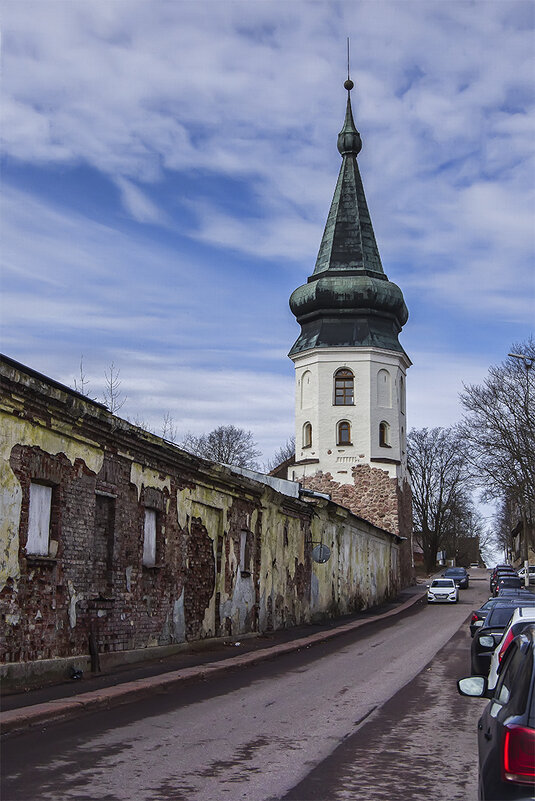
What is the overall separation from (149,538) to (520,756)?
13.8 m

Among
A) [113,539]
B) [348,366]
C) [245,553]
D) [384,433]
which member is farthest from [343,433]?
[113,539]

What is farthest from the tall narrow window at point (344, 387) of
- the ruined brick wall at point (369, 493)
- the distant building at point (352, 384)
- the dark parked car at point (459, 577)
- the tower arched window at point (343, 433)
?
the dark parked car at point (459, 577)

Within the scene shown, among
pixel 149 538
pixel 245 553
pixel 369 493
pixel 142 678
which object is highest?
pixel 369 493

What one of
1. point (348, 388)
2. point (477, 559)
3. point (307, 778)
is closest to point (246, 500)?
point (307, 778)

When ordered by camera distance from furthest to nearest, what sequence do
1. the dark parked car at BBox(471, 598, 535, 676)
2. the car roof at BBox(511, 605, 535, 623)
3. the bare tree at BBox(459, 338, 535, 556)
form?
the bare tree at BBox(459, 338, 535, 556) → the dark parked car at BBox(471, 598, 535, 676) → the car roof at BBox(511, 605, 535, 623)

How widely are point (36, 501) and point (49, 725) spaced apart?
390 cm

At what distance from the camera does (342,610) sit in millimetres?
36812

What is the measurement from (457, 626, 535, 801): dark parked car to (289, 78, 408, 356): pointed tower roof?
163 feet

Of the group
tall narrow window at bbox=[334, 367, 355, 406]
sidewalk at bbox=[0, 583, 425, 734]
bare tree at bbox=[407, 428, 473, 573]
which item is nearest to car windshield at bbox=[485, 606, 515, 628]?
sidewalk at bbox=[0, 583, 425, 734]

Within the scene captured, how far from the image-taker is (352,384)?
5500cm

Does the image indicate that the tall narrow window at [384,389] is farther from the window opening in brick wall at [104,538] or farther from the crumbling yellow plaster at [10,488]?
the crumbling yellow plaster at [10,488]

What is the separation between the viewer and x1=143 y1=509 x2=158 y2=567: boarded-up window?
1748 cm

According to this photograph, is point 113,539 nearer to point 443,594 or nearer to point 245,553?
point 245,553

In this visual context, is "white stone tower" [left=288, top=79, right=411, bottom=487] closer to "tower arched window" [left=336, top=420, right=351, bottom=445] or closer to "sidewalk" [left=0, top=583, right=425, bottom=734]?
"tower arched window" [left=336, top=420, right=351, bottom=445]
